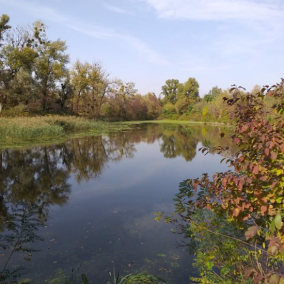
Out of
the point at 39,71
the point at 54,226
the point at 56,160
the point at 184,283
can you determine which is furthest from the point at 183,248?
the point at 39,71

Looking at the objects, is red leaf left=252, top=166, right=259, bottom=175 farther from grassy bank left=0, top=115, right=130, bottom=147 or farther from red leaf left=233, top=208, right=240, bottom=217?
grassy bank left=0, top=115, right=130, bottom=147

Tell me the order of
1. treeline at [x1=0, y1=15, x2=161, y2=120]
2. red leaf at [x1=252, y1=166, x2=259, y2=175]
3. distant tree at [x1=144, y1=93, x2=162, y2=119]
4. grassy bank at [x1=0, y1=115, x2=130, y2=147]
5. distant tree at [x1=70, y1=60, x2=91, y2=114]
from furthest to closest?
distant tree at [x1=144, y1=93, x2=162, y2=119] < distant tree at [x1=70, y1=60, x2=91, y2=114] < treeline at [x1=0, y1=15, x2=161, y2=120] < grassy bank at [x1=0, y1=115, x2=130, y2=147] < red leaf at [x1=252, y1=166, x2=259, y2=175]

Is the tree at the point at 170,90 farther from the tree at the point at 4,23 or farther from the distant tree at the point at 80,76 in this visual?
the tree at the point at 4,23

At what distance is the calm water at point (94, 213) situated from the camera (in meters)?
4.16

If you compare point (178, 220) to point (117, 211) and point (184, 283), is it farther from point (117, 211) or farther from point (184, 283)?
point (184, 283)

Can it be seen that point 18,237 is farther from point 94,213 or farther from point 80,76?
point 80,76

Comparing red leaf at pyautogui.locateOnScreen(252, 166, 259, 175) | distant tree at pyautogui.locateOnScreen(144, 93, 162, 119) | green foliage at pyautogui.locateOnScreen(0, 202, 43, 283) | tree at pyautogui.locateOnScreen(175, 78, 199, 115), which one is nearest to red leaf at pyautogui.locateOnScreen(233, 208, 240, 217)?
red leaf at pyautogui.locateOnScreen(252, 166, 259, 175)

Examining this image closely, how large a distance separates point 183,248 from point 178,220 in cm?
117

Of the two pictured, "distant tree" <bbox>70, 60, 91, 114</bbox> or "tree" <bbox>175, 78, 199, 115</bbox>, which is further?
"tree" <bbox>175, 78, 199, 115</bbox>

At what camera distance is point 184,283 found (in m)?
3.71

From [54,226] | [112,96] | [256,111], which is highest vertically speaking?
[112,96]

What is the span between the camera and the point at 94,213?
6.48 m

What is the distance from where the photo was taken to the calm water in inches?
164

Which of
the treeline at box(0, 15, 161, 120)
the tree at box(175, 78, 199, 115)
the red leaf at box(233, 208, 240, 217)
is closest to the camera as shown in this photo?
the red leaf at box(233, 208, 240, 217)
